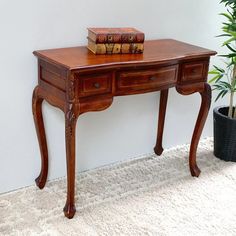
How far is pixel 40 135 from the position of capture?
2.12m

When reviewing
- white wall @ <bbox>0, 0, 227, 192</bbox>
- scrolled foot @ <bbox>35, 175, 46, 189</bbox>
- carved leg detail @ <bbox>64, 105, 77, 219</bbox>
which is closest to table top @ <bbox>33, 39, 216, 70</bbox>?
white wall @ <bbox>0, 0, 227, 192</bbox>

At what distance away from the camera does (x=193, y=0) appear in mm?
Result: 2586

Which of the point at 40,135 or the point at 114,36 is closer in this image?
the point at 114,36

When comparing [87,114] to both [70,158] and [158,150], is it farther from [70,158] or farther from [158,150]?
[158,150]

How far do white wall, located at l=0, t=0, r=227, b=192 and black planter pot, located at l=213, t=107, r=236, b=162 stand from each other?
0.79 feet

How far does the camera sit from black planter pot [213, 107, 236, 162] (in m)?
2.66

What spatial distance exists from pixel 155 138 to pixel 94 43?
1.03 metres

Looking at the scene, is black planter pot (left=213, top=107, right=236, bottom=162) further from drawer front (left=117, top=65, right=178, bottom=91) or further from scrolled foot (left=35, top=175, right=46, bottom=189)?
scrolled foot (left=35, top=175, right=46, bottom=189)

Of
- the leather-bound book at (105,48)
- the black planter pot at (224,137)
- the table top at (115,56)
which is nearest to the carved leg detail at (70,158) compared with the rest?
the table top at (115,56)

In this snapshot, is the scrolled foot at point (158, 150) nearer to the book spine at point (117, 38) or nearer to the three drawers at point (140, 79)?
the three drawers at point (140, 79)

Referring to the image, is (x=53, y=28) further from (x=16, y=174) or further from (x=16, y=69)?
(x=16, y=174)

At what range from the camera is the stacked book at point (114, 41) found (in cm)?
194

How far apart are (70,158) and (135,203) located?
1.65 feet

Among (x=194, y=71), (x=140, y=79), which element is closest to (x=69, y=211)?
(x=140, y=79)
